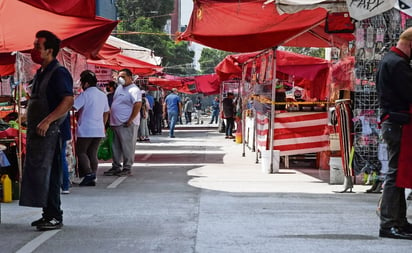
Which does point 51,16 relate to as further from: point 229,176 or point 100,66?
point 100,66

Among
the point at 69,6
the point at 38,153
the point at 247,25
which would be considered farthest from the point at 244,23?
the point at 38,153

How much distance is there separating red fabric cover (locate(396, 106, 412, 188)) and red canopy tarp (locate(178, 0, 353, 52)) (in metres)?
6.27

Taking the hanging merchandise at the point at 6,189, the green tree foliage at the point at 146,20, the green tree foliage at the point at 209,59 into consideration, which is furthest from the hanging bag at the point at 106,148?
the green tree foliage at the point at 209,59

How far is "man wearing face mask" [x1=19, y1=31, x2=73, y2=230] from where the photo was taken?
27.1 ft

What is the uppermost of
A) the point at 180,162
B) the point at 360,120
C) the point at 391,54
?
the point at 391,54

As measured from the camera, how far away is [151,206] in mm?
10328

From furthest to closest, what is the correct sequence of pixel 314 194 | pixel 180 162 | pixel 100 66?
pixel 100 66 < pixel 180 162 < pixel 314 194

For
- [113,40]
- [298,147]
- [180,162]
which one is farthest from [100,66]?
[298,147]

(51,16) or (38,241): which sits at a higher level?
(51,16)

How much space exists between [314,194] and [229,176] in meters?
3.19

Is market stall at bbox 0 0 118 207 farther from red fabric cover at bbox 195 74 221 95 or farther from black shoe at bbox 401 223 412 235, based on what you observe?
red fabric cover at bbox 195 74 221 95

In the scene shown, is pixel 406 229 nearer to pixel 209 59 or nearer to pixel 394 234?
pixel 394 234

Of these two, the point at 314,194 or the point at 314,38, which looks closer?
the point at 314,194

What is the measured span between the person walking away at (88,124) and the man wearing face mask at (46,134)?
4.57 meters
